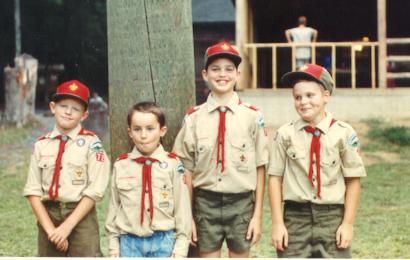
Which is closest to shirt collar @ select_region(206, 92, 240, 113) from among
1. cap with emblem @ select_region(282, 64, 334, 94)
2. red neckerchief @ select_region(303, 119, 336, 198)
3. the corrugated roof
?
cap with emblem @ select_region(282, 64, 334, 94)

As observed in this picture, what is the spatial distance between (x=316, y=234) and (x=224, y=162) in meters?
0.61

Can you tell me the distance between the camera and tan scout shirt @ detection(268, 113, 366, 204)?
13.1ft

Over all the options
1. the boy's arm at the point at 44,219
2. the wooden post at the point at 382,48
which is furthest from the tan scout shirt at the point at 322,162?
the wooden post at the point at 382,48

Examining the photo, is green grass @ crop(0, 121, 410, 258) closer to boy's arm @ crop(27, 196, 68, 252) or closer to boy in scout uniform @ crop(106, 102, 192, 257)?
boy's arm @ crop(27, 196, 68, 252)

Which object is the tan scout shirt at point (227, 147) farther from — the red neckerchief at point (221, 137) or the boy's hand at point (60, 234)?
the boy's hand at point (60, 234)

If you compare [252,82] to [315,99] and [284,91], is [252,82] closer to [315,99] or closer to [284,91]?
[284,91]

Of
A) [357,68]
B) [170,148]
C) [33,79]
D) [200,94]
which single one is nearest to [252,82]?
[357,68]

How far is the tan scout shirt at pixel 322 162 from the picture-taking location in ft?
13.1

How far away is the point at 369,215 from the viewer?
805 cm

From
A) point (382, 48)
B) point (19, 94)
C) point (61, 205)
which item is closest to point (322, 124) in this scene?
point (61, 205)

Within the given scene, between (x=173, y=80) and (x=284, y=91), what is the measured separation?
10059 millimetres

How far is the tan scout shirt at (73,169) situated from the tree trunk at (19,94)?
13910 millimetres

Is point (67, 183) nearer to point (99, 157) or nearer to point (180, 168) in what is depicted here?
point (99, 157)

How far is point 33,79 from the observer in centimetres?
1822
